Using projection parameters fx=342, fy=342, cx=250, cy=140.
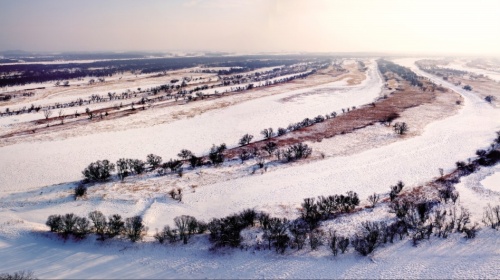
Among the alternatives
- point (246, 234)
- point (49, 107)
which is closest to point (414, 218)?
point (246, 234)

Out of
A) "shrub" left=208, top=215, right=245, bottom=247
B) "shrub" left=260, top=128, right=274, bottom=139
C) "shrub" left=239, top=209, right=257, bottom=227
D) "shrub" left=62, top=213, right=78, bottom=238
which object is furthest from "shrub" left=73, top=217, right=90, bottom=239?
"shrub" left=260, top=128, right=274, bottom=139

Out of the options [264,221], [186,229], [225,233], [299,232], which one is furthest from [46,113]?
[299,232]

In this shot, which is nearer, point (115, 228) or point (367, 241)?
point (367, 241)

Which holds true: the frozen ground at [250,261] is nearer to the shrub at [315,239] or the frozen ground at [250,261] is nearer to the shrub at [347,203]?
the shrub at [315,239]

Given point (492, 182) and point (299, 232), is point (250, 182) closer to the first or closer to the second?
point (299, 232)

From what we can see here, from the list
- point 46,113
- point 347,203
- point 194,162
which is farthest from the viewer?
point 46,113

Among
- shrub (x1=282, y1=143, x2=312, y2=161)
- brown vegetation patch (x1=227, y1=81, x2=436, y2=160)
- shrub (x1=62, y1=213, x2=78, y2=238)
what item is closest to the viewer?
shrub (x1=62, y1=213, x2=78, y2=238)

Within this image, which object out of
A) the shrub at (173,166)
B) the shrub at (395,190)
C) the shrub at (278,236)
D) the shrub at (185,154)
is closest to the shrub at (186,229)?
the shrub at (278,236)

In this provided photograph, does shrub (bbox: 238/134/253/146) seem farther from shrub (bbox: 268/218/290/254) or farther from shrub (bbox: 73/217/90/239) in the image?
shrub (bbox: 73/217/90/239)
